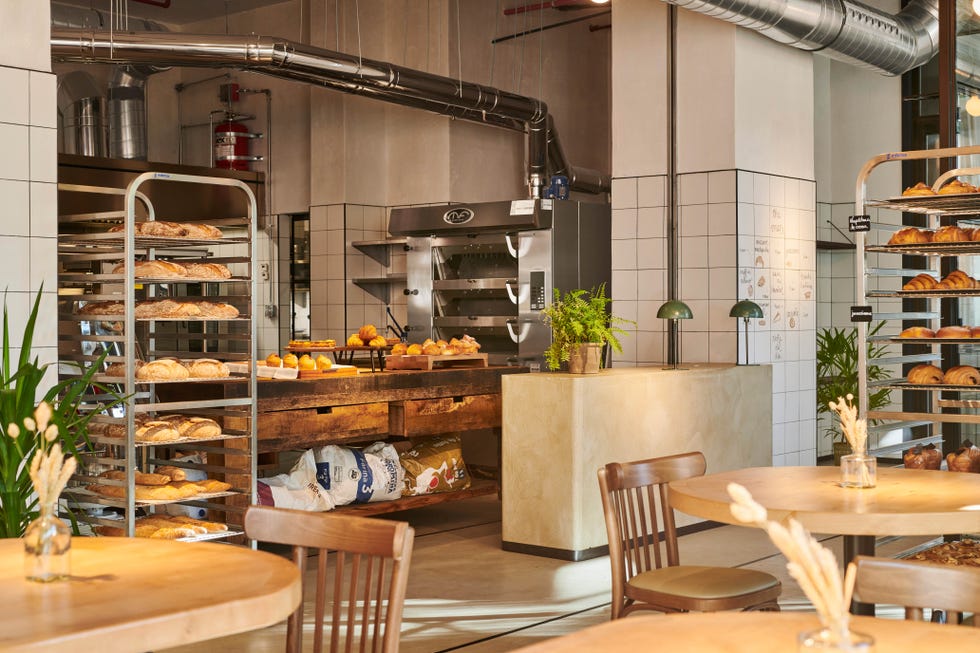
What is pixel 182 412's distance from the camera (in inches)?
217

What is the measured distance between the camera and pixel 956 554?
4.29m

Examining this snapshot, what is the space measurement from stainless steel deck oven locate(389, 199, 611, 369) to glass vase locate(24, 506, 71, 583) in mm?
6322

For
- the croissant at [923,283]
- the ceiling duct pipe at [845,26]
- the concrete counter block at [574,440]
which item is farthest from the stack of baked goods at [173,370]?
the croissant at [923,283]

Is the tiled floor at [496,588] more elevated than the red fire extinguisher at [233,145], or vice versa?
the red fire extinguisher at [233,145]

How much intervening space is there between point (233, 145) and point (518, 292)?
388 centimetres

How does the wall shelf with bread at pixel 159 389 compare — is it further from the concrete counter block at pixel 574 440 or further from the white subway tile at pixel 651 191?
the white subway tile at pixel 651 191

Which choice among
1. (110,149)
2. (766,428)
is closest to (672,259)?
(766,428)

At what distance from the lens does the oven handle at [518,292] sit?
334 inches

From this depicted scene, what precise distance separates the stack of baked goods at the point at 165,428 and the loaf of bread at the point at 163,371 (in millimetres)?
215

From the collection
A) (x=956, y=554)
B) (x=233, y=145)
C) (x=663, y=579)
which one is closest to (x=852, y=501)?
(x=663, y=579)

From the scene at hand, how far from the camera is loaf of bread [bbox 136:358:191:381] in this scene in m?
4.71

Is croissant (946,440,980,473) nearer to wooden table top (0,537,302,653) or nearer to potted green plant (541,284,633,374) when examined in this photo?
potted green plant (541,284,633,374)

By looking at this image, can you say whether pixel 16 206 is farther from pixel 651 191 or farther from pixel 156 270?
pixel 651 191

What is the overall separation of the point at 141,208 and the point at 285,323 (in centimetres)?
251
